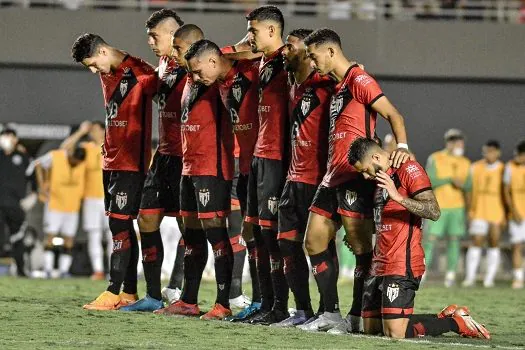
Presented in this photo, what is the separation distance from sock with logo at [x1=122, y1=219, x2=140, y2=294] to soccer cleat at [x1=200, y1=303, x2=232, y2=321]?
3.57 feet

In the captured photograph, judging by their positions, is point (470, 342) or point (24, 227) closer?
point (470, 342)

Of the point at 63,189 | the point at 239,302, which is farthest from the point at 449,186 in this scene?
the point at 239,302

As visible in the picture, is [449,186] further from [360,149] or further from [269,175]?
[360,149]

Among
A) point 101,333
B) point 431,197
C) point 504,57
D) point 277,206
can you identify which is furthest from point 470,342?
point 504,57

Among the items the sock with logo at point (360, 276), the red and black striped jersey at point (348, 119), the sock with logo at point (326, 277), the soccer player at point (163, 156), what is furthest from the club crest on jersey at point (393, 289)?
the soccer player at point (163, 156)

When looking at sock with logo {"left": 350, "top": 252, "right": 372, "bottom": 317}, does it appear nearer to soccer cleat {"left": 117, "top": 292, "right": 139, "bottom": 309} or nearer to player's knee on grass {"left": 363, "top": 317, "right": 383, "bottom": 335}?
player's knee on grass {"left": 363, "top": 317, "right": 383, "bottom": 335}

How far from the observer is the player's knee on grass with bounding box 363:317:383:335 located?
886cm

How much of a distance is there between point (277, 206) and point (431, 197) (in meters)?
1.40

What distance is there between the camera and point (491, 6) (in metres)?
20.7

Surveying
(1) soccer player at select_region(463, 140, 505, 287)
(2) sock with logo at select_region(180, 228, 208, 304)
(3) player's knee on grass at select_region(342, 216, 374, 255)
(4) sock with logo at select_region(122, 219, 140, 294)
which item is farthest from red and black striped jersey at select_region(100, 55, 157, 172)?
(1) soccer player at select_region(463, 140, 505, 287)

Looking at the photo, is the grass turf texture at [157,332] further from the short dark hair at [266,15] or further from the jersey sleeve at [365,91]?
the short dark hair at [266,15]

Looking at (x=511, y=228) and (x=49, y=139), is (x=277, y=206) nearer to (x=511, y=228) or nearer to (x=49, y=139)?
(x=511, y=228)

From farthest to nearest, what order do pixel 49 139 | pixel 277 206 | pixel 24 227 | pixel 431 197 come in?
pixel 49 139, pixel 24 227, pixel 277 206, pixel 431 197

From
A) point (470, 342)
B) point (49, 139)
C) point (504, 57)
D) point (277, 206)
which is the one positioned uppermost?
point (504, 57)
